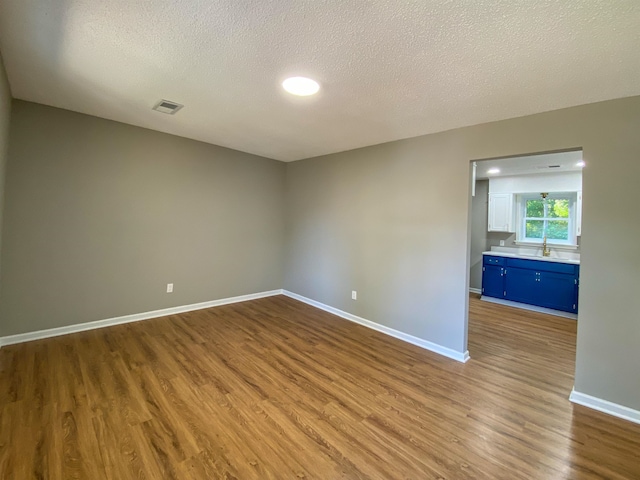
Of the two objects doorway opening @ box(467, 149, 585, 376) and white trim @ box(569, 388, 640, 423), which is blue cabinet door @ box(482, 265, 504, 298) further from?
white trim @ box(569, 388, 640, 423)

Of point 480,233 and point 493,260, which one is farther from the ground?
point 480,233

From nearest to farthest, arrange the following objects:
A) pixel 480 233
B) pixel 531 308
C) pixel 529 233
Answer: pixel 531 308 < pixel 529 233 < pixel 480 233

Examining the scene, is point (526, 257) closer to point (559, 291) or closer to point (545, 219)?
point (559, 291)

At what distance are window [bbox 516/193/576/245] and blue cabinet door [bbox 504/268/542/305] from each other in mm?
949

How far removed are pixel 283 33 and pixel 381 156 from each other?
2276mm

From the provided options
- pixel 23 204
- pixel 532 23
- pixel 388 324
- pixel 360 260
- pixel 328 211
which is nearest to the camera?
pixel 532 23

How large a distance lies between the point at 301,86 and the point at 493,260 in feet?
15.6

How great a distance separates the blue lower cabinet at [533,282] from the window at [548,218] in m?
0.87

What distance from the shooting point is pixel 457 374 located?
8.82 ft

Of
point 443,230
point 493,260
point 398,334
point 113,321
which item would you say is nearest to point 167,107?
point 113,321

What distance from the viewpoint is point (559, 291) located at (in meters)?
4.50

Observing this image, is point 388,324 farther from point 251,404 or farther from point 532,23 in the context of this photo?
A: point 532,23

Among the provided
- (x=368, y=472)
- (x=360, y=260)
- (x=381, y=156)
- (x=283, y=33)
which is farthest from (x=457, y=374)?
(x=283, y=33)

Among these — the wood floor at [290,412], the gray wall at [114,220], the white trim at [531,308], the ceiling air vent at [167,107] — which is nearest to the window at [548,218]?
the white trim at [531,308]
